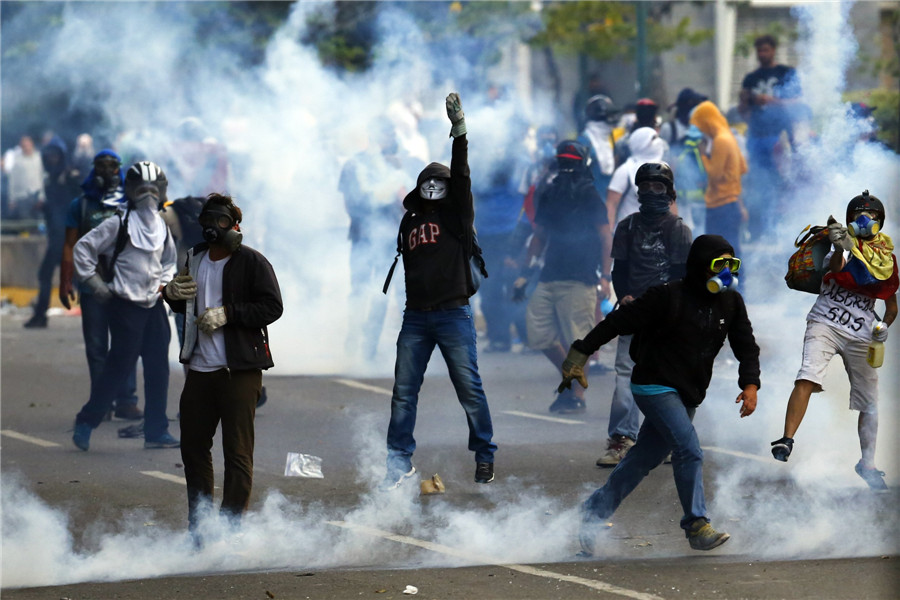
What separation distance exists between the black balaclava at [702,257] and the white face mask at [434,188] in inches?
65.4

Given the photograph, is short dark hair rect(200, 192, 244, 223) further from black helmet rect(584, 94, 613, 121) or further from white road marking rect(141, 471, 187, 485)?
black helmet rect(584, 94, 613, 121)

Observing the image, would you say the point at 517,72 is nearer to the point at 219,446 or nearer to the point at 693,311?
the point at 219,446

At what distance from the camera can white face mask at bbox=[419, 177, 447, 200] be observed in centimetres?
717

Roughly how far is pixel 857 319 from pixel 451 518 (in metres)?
2.35

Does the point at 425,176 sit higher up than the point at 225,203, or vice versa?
the point at 425,176

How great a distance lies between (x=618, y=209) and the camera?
10391 millimetres

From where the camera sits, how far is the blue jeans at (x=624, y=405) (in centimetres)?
799

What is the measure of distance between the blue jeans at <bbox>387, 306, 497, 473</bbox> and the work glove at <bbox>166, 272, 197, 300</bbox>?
1432 millimetres

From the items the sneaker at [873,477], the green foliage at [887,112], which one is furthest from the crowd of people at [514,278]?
the green foliage at [887,112]

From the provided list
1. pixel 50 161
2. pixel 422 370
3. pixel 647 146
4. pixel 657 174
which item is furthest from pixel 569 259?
pixel 50 161

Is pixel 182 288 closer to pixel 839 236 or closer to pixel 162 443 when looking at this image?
pixel 162 443

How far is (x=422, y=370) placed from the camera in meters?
7.38

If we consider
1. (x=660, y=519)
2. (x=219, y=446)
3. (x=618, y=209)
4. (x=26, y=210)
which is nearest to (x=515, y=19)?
(x=26, y=210)

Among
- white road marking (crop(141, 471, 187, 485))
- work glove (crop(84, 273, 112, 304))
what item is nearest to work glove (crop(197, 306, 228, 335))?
white road marking (crop(141, 471, 187, 485))
